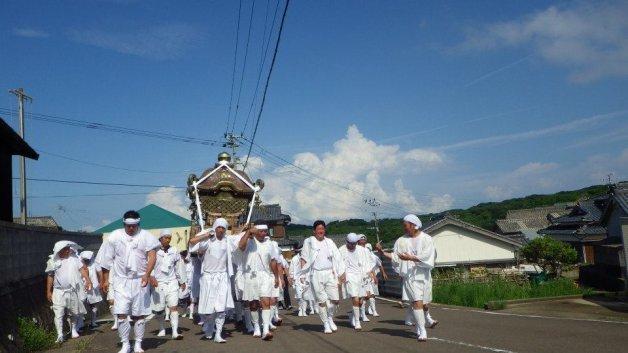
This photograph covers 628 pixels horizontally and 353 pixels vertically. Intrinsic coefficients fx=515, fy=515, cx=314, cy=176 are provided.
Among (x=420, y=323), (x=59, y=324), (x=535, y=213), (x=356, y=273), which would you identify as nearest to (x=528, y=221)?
(x=535, y=213)

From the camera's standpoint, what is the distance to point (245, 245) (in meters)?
9.29

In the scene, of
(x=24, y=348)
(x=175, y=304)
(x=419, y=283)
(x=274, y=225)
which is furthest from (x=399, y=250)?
(x=274, y=225)

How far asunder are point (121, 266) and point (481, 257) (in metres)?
36.0

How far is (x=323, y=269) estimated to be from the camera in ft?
32.9

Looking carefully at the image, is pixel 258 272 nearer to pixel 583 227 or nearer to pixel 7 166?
pixel 7 166

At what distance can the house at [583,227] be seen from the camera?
36.1 m

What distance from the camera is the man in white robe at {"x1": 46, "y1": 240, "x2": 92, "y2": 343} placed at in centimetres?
1021

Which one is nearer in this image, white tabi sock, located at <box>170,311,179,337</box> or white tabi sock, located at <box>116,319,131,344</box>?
white tabi sock, located at <box>116,319,131,344</box>

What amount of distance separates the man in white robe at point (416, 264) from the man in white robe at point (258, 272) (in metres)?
2.36

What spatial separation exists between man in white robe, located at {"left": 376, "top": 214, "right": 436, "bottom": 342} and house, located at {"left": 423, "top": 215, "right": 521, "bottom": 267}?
3052 cm

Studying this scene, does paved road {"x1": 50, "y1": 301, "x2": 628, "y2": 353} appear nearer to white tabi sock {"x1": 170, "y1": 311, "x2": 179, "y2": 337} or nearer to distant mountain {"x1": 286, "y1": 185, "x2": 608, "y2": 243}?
white tabi sock {"x1": 170, "y1": 311, "x2": 179, "y2": 337}

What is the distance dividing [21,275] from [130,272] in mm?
3848

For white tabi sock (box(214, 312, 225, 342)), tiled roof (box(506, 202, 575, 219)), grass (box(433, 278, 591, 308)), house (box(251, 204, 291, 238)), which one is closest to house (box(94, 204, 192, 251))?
grass (box(433, 278, 591, 308))

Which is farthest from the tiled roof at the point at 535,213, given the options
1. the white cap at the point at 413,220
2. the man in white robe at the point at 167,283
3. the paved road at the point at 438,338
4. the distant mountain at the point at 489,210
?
the man in white robe at the point at 167,283
